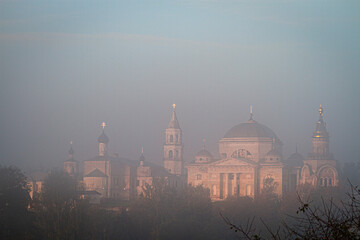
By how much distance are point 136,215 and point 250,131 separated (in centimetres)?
3076

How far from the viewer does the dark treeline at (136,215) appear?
39.9 m

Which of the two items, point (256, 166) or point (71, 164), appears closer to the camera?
point (256, 166)

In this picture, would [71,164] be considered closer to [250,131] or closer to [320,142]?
[250,131]

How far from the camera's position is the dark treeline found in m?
39.9

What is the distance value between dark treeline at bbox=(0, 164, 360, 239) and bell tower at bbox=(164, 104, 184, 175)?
19852 mm

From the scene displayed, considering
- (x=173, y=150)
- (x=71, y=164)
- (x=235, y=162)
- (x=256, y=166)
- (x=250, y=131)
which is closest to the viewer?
(x=256, y=166)

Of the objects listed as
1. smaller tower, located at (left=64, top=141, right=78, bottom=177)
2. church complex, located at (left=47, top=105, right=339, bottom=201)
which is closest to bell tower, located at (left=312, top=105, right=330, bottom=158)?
church complex, located at (left=47, top=105, right=339, bottom=201)

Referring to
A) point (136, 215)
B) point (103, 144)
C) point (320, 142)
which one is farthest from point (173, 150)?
point (136, 215)

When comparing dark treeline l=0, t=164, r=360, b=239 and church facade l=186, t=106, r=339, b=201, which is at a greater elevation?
church facade l=186, t=106, r=339, b=201

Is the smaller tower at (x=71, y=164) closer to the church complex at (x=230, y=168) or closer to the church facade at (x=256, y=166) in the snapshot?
the church complex at (x=230, y=168)

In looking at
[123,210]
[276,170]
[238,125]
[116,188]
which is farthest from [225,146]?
[123,210]

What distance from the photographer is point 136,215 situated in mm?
49625

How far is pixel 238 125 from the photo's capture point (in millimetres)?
79375

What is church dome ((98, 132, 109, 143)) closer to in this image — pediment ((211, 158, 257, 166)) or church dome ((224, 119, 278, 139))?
church dome ((224, 119, 278, 139))
